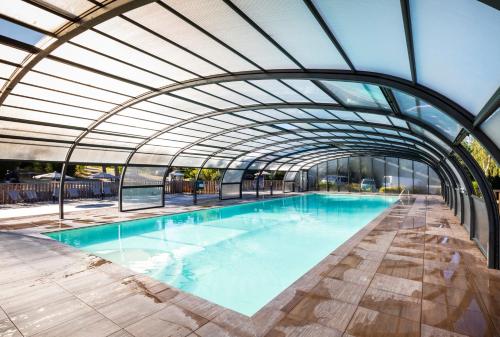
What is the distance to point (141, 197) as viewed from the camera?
1583 centimetres

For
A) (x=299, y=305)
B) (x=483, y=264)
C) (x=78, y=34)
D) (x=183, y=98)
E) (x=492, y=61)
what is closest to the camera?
(x=492, y=61)

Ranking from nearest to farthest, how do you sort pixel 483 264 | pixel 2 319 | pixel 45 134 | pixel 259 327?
pixel 259 327
pixel 2 319
pixel 483 264
pixel 45 134

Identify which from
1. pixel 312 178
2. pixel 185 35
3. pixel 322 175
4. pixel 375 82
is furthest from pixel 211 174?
pixel 375 82

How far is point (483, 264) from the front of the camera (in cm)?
625

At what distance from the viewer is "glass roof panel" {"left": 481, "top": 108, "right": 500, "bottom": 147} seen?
394cm

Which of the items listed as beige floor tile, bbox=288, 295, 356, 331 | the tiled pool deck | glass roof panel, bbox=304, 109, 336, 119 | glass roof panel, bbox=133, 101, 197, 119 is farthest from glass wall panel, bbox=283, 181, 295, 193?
beige floor tile, bbox=288, 295, 356, 331

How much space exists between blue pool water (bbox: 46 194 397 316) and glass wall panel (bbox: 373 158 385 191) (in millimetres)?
17471

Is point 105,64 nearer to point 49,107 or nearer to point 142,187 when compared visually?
point 49,107

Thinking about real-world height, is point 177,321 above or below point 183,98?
below

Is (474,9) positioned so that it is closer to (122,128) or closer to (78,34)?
(78,34)

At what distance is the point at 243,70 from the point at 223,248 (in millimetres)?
6197

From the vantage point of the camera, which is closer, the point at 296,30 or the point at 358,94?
the point at 296,30

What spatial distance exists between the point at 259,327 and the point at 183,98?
752 centimetres

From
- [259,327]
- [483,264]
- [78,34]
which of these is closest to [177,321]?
[259,327]
